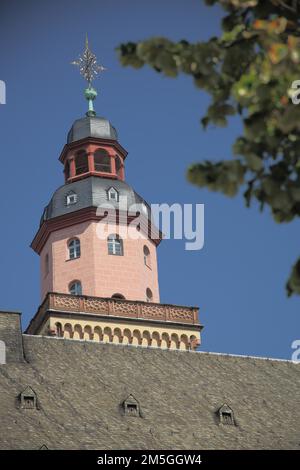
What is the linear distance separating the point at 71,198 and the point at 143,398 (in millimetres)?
17343

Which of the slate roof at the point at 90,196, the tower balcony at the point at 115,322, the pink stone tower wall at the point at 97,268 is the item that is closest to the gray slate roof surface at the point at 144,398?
the tower balcony at the point at 115,322

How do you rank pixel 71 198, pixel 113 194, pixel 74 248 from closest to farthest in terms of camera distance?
pixel 74 248 → pixel 113 194 → pixel 71 198

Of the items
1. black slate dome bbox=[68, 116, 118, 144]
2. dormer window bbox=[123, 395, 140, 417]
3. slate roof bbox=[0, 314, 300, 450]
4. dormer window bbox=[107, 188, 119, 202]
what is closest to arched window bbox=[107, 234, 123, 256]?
dormer window bbox=[107, 188, 119, 202]

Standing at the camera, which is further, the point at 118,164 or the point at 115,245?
the point at 118,164

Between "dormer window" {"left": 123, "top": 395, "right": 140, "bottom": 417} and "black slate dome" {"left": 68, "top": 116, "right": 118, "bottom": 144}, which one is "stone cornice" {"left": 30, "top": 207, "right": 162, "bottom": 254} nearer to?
"black slate dome" {"left": 68, "top": 116, "right": 118, "bottom": 144}

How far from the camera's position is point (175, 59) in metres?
11.3

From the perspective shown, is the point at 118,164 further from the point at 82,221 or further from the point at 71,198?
the point at 82,221

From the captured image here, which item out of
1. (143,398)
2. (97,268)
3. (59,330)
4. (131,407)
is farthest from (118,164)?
(131,407)

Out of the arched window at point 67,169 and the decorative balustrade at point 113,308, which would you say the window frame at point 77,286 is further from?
the arched window at point 67,169

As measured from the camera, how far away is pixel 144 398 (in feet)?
136

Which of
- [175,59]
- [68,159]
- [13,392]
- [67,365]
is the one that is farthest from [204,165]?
[68,159]

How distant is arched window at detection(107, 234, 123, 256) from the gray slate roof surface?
9.12 meters

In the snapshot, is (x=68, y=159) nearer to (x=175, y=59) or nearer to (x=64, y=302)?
(x=64, y=302)
